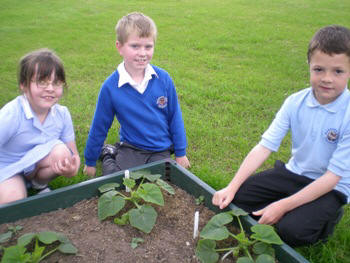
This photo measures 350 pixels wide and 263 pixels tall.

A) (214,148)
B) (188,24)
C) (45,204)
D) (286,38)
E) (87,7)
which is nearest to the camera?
(45,204)

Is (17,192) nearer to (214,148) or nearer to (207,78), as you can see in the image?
(214,148)

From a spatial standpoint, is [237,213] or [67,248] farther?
[237,213]

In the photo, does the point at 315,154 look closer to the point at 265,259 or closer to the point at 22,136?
the point at 265,259

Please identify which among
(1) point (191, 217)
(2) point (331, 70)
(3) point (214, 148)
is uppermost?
(2) point (331, 70)

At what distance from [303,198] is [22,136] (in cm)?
180

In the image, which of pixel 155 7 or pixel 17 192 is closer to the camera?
pixel 17 192

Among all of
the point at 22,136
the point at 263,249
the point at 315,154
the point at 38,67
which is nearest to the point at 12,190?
the point at 22,136

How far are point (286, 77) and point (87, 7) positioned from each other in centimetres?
705

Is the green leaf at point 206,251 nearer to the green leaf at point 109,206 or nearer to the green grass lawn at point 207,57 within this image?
the green leaf at point 109,206

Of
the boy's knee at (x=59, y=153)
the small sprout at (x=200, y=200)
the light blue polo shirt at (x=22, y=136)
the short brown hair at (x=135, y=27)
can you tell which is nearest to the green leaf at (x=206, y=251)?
the small sprout at (x=200, y=200)

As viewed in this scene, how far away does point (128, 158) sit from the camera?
282 centimetres

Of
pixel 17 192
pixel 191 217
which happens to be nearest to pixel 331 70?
pixel 191 217

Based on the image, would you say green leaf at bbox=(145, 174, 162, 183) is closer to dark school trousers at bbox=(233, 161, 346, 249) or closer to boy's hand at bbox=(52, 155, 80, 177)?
boy's hand at bbox=(52, 155, 80, 177)

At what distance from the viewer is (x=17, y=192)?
88.3 inches
